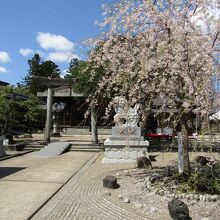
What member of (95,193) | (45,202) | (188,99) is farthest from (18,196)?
(188,99)

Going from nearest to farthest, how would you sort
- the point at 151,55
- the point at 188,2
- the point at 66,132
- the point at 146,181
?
the point at 188,2 < the point at 151,55 < the point at 146,181 < the point at 66,132

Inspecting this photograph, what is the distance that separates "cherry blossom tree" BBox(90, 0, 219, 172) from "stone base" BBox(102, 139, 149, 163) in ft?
16.9

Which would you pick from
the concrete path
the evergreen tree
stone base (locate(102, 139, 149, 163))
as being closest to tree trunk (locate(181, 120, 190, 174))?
the concrete path

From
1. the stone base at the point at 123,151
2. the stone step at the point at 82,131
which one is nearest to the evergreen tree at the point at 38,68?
the stone step at the point at 82,131

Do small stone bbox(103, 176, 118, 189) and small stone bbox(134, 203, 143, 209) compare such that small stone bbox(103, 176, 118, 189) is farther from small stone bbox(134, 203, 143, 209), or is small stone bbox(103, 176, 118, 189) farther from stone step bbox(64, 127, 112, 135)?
stone step bbox(64, 127, 112, 135)

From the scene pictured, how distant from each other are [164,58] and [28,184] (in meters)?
5.13

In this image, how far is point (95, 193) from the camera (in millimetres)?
8430

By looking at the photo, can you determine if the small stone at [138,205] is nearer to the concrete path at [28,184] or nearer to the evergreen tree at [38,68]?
the concrete path at [28,184]

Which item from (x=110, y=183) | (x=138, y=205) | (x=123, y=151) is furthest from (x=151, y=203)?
(x=123, y=151)

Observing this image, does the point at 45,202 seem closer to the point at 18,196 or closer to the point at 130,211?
the point at 18,196

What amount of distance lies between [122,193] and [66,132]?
28.5m

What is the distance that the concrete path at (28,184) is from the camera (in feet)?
22.9

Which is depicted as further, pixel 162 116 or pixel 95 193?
pixel 162 116

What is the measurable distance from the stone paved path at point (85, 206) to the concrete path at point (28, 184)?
0.25 meters
